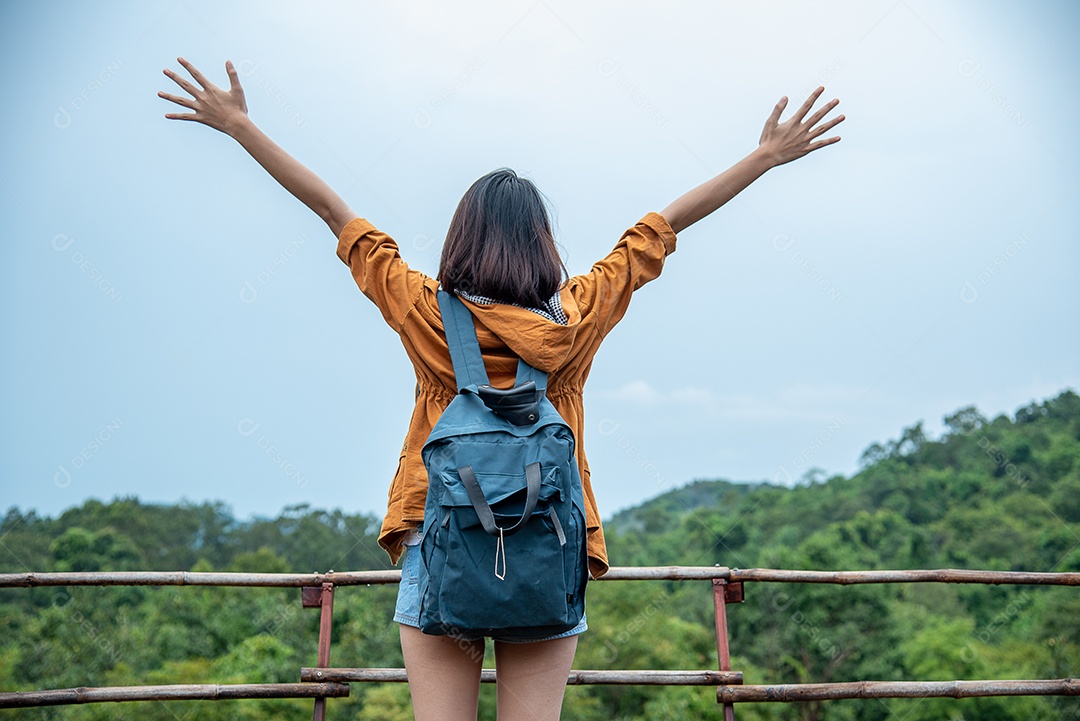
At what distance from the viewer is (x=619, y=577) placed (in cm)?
286

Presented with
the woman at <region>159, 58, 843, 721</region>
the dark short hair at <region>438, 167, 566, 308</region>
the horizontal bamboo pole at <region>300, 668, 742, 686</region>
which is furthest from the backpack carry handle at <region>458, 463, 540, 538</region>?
the horizontal bamboo pole at <region>300, 668, 742, 686</region>

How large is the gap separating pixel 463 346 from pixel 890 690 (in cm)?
232

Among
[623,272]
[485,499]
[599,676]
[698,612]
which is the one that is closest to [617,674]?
[599,676]

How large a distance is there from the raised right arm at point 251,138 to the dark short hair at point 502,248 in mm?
220

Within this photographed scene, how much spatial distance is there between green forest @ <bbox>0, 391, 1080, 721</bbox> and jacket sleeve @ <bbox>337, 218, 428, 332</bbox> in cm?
1939

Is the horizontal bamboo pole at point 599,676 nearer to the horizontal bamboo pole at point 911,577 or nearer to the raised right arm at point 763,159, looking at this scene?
the horizontal bamboo pole at point 911,577

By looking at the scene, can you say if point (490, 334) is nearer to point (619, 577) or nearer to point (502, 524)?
point (502, 524)

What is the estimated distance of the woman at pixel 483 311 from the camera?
1.36 metres

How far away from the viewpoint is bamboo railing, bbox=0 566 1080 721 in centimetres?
287

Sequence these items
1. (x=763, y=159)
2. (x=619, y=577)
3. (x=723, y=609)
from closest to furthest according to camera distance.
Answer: (x=763, y=159)
(x=619, y=577)
(x=723, y=609)

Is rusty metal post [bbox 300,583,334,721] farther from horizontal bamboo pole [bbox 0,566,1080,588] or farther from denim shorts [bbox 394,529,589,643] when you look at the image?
denim shorts [bbox 394,529,589,643]

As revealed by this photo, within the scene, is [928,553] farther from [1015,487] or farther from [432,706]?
[432,706]

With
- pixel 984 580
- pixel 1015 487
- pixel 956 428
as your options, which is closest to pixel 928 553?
pixel 1015 487

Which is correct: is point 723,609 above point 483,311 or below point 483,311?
below
